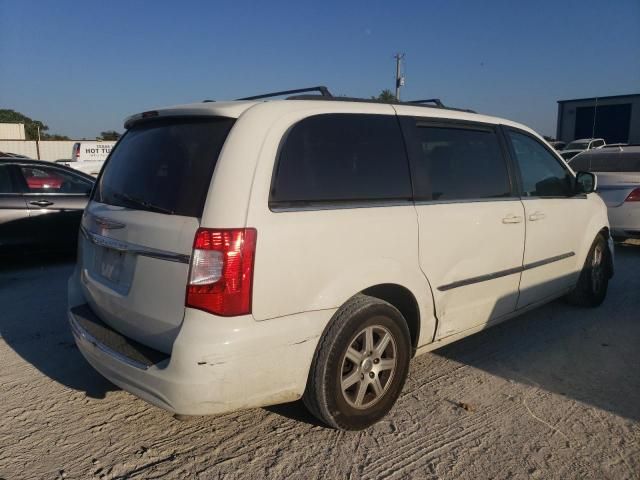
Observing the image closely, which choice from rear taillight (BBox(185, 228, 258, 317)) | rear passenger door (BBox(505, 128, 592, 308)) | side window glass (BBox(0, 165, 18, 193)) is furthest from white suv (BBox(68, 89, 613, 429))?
side window glass (BBox(0, 165, 18, 193))

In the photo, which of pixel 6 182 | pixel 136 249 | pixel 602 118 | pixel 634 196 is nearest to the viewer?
pixel 136 249

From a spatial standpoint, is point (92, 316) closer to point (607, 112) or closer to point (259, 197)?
point (259, 197)

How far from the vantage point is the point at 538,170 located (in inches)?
166

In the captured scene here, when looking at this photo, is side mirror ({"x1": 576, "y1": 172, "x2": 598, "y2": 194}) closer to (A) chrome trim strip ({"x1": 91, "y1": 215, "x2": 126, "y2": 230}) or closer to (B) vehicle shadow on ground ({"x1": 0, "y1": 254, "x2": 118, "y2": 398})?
(A) chrome trim strip ({"x1": 91, "y1": 215, "x2": 126, "y2": 230})

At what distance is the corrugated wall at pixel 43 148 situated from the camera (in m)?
33.8

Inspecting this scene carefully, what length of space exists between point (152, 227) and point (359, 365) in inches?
51.6

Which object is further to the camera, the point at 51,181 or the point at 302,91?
the point at 51,181

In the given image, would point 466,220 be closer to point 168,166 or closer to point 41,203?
point 168,166

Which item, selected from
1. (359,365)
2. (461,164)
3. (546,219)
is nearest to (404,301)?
(359,365)

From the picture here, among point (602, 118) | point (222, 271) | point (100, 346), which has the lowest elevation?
point (100, 346)

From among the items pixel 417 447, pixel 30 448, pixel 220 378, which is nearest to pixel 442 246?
pixel 417 447

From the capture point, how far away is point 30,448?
2750 mm

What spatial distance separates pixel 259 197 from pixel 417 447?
61.7 inches

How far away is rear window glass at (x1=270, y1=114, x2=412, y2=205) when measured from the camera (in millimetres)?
2588
